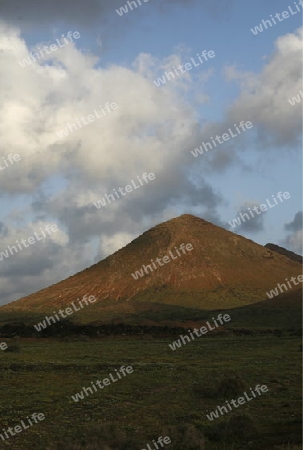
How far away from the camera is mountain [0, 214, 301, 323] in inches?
5645

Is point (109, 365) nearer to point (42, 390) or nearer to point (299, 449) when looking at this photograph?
point (42, 390)

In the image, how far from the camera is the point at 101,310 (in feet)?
414

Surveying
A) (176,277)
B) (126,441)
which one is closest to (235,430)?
(126,441)

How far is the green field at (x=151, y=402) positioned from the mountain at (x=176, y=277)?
287 feet

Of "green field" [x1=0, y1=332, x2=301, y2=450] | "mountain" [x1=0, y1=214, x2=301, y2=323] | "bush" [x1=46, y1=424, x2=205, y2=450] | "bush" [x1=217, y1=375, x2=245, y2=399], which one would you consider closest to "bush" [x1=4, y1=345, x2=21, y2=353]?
"green field" [x1=0, y1=332, x2=301, y2=450]

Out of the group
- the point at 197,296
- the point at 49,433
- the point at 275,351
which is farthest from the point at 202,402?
the point at 197,296

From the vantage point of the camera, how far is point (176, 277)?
161 m

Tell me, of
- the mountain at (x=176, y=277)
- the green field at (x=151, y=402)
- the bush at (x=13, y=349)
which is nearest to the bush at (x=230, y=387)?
the green field at (x=151, y=402)

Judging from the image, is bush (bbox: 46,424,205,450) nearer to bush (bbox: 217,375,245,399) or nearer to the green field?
the green field

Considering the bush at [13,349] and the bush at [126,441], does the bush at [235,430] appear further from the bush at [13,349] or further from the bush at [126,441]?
the bush at [13,349]

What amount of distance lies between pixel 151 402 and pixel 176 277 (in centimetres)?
13981

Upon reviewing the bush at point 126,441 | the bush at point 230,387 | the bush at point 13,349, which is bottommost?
the bush at point 230,387

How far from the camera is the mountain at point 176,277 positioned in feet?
470

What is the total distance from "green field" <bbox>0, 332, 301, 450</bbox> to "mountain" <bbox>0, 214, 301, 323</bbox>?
87.5 metres
